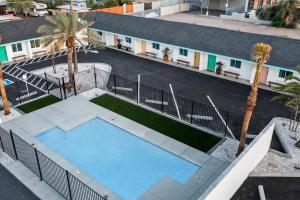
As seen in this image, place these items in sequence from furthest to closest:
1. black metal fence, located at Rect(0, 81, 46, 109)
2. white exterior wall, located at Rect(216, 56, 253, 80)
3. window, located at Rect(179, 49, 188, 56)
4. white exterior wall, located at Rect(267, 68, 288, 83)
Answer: window, located at Rect(179, 49, 188, 56), white exterior wall, located at Rect(216, 56, 253, 80), white exterior wall, located at Rect(267, 68, 288, 83), black metal fence, located at Rect(0, 81, 46, 109)

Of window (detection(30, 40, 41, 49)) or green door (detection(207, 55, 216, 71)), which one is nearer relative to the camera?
green door (detection(207, 55, 216, 71))

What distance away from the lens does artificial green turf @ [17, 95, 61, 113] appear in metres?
25.1

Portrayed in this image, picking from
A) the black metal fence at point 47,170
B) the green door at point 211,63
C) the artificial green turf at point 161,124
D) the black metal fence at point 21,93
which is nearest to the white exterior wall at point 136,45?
the green door at point 211,63

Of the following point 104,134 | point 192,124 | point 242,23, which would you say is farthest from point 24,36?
point 242,23

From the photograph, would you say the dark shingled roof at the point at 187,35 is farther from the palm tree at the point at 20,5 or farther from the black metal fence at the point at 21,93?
the palm tree at the point at 20,5

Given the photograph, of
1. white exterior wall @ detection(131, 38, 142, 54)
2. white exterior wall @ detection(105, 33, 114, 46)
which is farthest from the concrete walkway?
white exterior wall @ detection(105, 33, 114, 46)

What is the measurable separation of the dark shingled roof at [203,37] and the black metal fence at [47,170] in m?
22.3

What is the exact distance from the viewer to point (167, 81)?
31469mm

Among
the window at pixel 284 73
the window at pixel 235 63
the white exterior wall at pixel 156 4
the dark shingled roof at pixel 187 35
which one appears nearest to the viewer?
the window at pixel 284 73

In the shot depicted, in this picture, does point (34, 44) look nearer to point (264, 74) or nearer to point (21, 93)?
point (21, 93)

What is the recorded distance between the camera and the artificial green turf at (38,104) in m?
25.1

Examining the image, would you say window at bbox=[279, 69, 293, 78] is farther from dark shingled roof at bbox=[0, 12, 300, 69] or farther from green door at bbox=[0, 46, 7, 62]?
green door at bbox=[0, 46, 7, 62]

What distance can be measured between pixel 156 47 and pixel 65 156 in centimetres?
2265

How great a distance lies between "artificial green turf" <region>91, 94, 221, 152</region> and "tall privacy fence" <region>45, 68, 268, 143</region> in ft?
3.30
